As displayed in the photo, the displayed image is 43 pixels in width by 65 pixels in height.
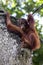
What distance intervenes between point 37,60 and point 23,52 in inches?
76.1

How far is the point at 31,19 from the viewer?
3.76m

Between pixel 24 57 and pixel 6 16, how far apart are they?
0.59 meters

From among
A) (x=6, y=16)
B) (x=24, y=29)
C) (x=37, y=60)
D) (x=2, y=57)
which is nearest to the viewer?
(x=2, y=57)

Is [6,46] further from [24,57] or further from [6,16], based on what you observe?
[6,16]

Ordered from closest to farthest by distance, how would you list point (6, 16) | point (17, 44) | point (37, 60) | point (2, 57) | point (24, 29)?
point (2, 57) → point (17, 44) → point (6, 16) → point (24, 29) → point (37, 60)

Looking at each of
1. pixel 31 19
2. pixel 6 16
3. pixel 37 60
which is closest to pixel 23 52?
pixel 6 16

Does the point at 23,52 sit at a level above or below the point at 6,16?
below

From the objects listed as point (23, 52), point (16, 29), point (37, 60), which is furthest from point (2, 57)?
point (37, 60)

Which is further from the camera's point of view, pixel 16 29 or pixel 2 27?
pixel 16 29

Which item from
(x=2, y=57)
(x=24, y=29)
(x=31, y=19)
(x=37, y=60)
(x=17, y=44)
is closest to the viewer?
(x=2, y=57)

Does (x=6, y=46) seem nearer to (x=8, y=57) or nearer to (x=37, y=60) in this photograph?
(x=8, y=57)

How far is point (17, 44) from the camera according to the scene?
289cm

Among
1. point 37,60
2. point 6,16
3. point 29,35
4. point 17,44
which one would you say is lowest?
point 37,60

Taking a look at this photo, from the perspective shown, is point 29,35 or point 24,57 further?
point 29,35
